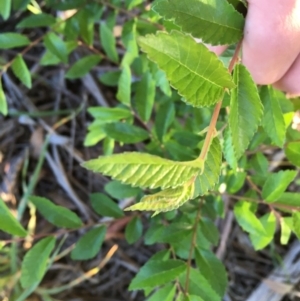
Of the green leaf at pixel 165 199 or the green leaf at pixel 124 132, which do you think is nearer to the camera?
the green leaf at pixel 165 199

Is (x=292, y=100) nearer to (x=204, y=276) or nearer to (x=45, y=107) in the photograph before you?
(x=204, y=276)

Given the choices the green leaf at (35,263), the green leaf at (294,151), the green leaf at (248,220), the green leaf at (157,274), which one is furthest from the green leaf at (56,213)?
the green leaf at (294,151)

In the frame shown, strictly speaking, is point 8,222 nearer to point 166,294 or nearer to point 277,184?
point 166,294

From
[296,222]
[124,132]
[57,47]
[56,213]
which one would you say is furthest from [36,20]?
[296,222]

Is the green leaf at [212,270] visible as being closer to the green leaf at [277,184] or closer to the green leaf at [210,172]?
the green leaf at [277,184]

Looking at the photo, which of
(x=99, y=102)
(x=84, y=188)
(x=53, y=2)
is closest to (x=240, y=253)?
(x=84, y=188)

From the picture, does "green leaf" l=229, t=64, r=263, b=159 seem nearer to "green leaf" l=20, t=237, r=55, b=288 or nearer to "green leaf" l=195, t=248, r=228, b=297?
"green leaf" l=195, t=248, r=228, b=297
